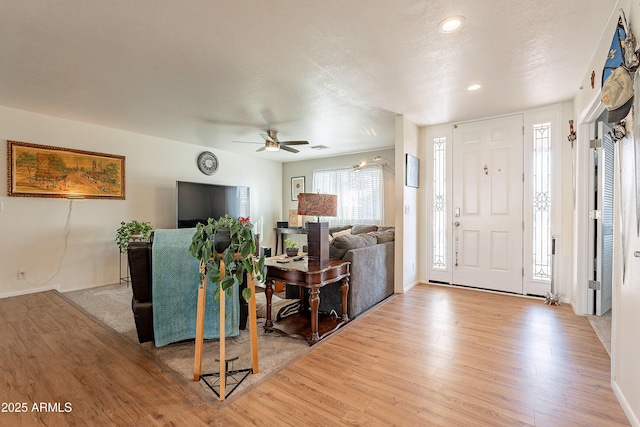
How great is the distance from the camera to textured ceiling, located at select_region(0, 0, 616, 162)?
6.37ft

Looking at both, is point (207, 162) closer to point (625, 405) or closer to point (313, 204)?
point (313, 204)

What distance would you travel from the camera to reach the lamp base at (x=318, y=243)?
Answer: 2.73 meters

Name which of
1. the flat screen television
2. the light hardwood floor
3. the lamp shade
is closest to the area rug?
the light hardwood floor

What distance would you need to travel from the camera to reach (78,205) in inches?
171

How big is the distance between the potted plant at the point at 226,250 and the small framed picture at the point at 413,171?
2888mm

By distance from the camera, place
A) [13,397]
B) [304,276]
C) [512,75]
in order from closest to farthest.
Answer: [13,397] < [304,276] < [512,75]

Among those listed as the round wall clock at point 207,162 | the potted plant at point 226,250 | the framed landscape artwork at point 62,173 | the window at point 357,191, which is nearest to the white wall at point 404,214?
the window at point 357,191

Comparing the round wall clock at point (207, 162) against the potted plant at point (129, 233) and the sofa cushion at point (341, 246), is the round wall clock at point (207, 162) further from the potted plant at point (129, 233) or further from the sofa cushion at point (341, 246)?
the sofa cushion at point (341, 246)

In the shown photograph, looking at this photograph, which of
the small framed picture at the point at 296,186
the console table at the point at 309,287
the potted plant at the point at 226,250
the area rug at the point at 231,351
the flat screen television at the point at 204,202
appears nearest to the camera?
the potted plant at the point at 226,250

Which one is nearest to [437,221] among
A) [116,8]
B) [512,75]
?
[512,75]

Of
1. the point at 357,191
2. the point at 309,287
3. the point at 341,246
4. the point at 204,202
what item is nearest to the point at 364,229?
the point at 357,191

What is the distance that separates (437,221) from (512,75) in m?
2.24

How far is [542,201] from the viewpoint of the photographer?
379 cm

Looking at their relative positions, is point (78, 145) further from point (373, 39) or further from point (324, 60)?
point (373, 39)
